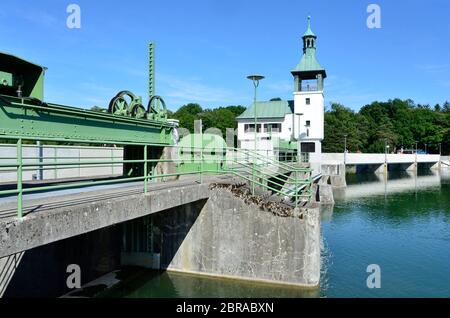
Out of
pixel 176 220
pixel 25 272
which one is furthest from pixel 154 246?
pixel 25 272

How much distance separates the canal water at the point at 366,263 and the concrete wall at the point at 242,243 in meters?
0.35

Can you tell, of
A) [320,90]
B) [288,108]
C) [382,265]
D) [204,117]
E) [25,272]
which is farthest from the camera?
[204,117]

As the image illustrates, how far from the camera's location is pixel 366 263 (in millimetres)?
15383

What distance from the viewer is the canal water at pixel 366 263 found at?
11.2 metres

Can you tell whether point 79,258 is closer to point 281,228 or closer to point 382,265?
point 281,228

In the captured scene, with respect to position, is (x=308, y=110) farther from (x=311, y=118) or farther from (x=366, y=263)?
(x=366, y=263)

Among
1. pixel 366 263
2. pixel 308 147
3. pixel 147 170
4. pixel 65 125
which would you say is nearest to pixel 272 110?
pixel 308 147

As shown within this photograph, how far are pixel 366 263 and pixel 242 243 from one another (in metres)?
6.71

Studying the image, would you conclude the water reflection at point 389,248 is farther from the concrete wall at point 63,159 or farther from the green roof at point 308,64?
the green roof at point 308,64

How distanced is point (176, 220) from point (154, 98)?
4.21m

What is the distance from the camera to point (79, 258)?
1142 centimetres

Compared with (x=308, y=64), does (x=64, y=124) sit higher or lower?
lower

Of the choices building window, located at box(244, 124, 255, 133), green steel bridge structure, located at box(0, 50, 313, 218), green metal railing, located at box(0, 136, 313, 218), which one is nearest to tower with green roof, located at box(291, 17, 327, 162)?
building window, located at box(244, 124, 255, 133)

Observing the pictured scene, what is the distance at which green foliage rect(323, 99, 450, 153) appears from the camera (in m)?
89.4
